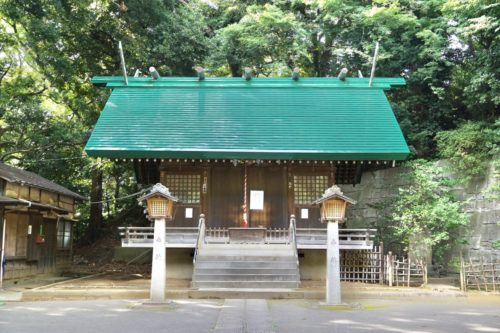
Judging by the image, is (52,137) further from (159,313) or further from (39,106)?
(159,313)

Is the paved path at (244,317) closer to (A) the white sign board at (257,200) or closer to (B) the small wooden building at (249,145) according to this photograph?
(B) the small wooden building at (249,145)

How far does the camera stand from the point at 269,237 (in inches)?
606

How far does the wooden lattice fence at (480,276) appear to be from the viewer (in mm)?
13555

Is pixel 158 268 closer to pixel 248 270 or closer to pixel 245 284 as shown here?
pixel 245 284

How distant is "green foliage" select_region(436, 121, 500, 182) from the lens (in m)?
15.7

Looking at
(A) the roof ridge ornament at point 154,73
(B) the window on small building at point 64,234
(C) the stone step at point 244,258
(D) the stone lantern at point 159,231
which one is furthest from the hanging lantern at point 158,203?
(B) the window on small building at point 64,234

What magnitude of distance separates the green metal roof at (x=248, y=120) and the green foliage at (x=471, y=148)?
7.85ft

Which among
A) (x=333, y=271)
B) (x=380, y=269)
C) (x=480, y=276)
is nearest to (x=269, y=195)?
(x=380, y=269)

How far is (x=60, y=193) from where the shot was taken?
1972 centimetres

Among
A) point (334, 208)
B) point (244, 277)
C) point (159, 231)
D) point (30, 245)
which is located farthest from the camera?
point (30, 245)

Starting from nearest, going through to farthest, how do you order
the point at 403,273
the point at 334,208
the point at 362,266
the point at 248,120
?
the point at 334,208
the point at 403,273
the point at 362,266
the point at 248,120

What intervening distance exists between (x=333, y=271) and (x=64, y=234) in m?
15.4

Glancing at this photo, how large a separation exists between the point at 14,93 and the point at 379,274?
1988 cm

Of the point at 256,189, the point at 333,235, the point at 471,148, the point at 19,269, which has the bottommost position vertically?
the point at 19,269
